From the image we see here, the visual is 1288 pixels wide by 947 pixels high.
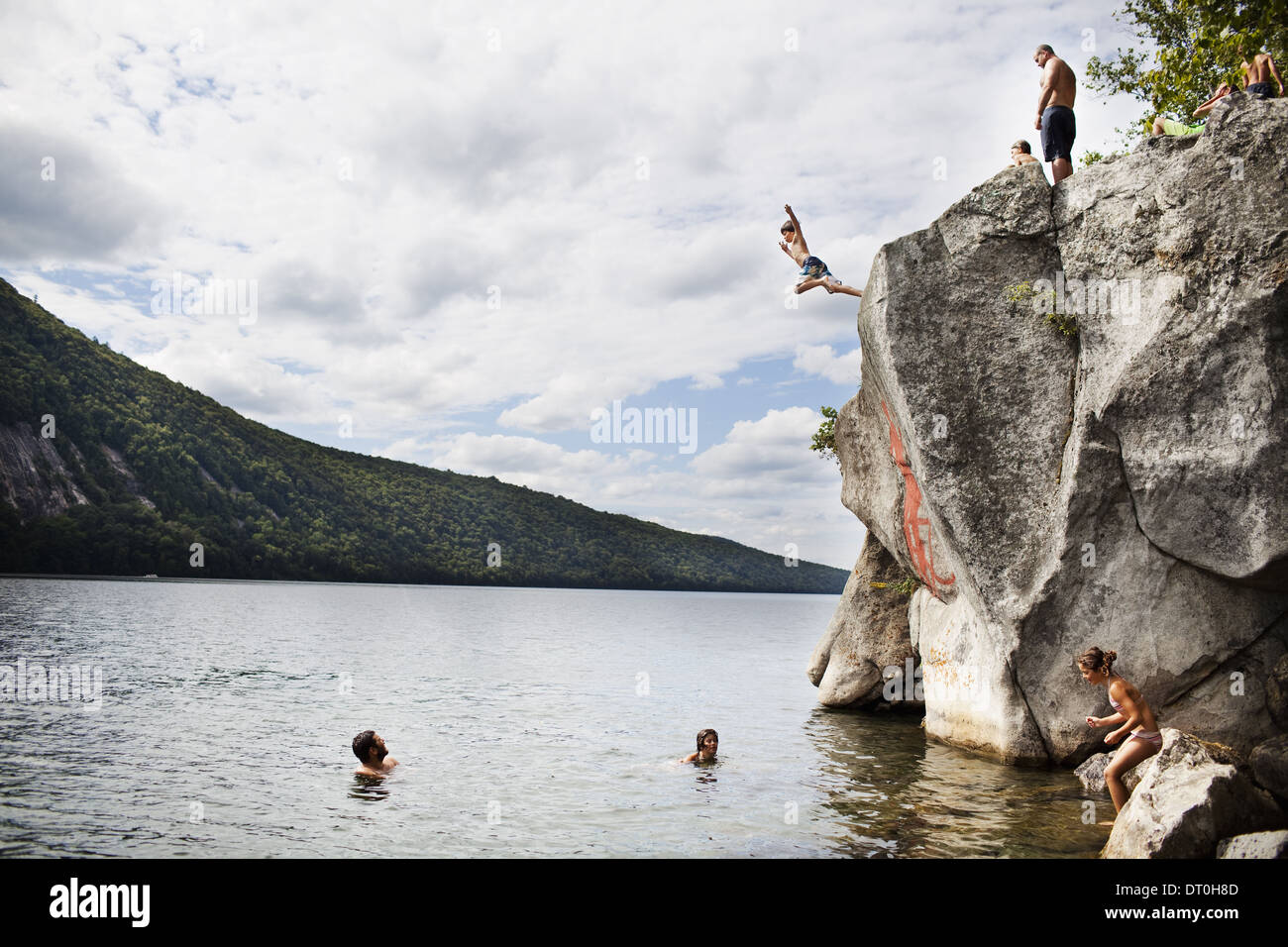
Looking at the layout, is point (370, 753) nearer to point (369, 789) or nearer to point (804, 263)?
point (369, 789)

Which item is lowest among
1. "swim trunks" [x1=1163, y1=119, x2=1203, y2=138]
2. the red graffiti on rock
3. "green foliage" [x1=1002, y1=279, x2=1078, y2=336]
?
the red graffiti on rock

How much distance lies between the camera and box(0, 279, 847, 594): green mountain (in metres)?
93.8

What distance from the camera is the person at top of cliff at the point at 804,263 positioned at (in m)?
18.2

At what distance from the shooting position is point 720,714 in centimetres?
2738

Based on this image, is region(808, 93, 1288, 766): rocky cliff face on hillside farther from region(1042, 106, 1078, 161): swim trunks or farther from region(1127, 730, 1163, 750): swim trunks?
region(1127, 730, 1163, 750): swim trunks

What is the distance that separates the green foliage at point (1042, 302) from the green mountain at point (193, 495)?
3786 inches

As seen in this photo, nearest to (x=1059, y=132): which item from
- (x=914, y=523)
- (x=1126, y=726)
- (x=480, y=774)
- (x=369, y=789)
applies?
(x=914, y=523)

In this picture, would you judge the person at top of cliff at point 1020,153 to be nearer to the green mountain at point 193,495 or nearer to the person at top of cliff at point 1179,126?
the person at top of cliff at point 1179,126

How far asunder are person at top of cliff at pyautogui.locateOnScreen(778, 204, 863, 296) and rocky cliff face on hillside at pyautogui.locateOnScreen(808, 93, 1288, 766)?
1328 mm

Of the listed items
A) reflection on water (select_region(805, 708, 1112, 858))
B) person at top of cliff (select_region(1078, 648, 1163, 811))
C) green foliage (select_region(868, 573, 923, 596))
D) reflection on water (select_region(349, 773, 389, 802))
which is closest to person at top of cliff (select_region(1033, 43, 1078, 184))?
person at top of cliff (select_region(1078, 648, 1163, 811))

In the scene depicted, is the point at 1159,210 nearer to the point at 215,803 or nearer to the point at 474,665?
the point at 215,803

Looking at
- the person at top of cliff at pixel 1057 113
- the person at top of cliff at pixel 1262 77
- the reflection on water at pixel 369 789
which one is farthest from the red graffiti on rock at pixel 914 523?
the reflection on water at pixel 369 789

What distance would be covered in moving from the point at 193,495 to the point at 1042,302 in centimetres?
11109
